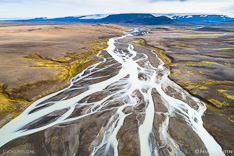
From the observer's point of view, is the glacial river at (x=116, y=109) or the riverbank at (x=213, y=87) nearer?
the glacial river at (x=116, y=109)

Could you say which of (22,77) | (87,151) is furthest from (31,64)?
(87,151)

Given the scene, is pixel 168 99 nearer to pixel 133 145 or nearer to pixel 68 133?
pixel 133 145

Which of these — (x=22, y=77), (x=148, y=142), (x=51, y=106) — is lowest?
(x=148, y=142)

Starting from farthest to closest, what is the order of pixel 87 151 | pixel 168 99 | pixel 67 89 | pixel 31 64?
1. pixel 31 64
2. pixel 67 89
3. pixel 168 99
4. pixel 87 151

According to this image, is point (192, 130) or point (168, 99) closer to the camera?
point (192, 130)

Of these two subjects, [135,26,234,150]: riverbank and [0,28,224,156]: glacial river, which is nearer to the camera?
[0,28,224,156]: glacial river

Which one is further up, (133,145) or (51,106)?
(51,106)

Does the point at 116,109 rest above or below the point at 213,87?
below

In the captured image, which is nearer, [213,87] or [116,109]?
[116,109]
